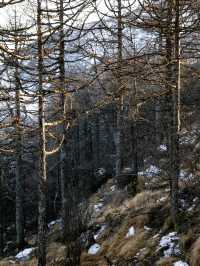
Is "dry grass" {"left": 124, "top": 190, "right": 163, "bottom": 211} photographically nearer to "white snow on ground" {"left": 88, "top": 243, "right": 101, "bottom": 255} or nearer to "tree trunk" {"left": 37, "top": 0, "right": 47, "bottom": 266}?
"white snow on ground" {"left": 88, "top": 243, "right": 101, "bottom": 255}

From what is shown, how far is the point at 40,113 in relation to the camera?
33.7ft

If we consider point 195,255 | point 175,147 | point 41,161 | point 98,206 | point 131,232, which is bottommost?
point 98,206

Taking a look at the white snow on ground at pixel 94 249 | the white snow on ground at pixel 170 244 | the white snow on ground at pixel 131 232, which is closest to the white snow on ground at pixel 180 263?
the white snow on ground at pixel 170 244

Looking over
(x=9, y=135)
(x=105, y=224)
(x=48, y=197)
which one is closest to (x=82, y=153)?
(x=48, y=197)

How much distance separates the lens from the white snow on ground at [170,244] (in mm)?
7930

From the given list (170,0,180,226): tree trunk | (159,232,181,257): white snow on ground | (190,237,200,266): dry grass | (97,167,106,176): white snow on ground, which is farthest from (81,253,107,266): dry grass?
(97,167,106,176): white snow on ground

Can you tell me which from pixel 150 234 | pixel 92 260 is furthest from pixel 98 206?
pixel 150 234

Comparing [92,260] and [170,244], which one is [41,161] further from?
[170,244]

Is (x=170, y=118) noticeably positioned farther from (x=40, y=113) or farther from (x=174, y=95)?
(x=40, y=113)

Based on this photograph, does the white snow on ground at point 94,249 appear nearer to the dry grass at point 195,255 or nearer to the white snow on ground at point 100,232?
the white snow on ground at point 100,232

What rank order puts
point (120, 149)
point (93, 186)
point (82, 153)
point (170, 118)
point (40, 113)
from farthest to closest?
point (82, 153), point (93, 186), point (120, 149), point (40, 113), point (170, 118)

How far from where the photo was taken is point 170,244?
27.2ft

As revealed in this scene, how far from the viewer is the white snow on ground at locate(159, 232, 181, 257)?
26.0ft

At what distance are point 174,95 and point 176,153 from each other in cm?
117
